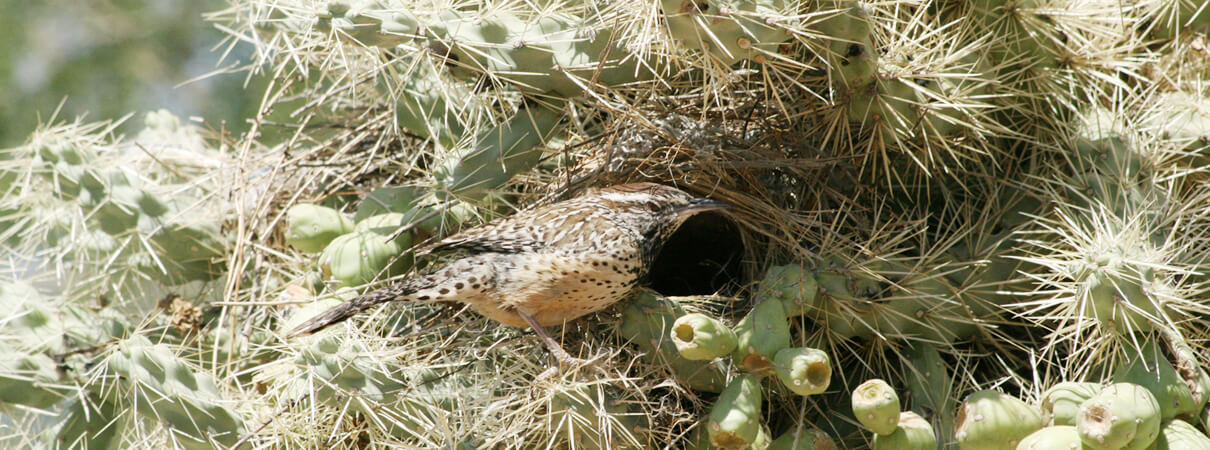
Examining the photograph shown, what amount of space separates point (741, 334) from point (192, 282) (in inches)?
49.4

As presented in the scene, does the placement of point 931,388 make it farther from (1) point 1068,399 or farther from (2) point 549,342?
(2) point 549,342

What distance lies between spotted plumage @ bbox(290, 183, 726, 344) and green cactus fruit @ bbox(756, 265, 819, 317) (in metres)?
0.23

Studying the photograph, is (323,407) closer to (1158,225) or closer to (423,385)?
(423,385)

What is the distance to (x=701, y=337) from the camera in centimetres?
114

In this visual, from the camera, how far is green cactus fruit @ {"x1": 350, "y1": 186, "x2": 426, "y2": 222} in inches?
65.7

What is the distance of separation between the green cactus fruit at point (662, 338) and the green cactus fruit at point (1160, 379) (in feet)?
1.69

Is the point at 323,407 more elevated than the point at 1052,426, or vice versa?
the point at 1052,426

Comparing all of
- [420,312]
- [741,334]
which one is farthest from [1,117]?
[741,334]

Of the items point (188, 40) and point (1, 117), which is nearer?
point (1, 117)

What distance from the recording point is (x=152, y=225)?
1.82m

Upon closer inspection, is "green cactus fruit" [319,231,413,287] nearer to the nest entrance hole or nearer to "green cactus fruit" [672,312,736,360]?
the nest entrance hole

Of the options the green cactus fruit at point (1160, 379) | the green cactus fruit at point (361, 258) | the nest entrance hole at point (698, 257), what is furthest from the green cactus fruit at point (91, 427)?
the green cactus fruit at point (1160, 379)

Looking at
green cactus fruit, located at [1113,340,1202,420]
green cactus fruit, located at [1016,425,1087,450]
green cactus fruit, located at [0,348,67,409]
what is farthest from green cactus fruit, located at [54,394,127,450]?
green cactus fruit, located at [1113,340,1202,420]

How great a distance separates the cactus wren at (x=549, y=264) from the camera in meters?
1.41
